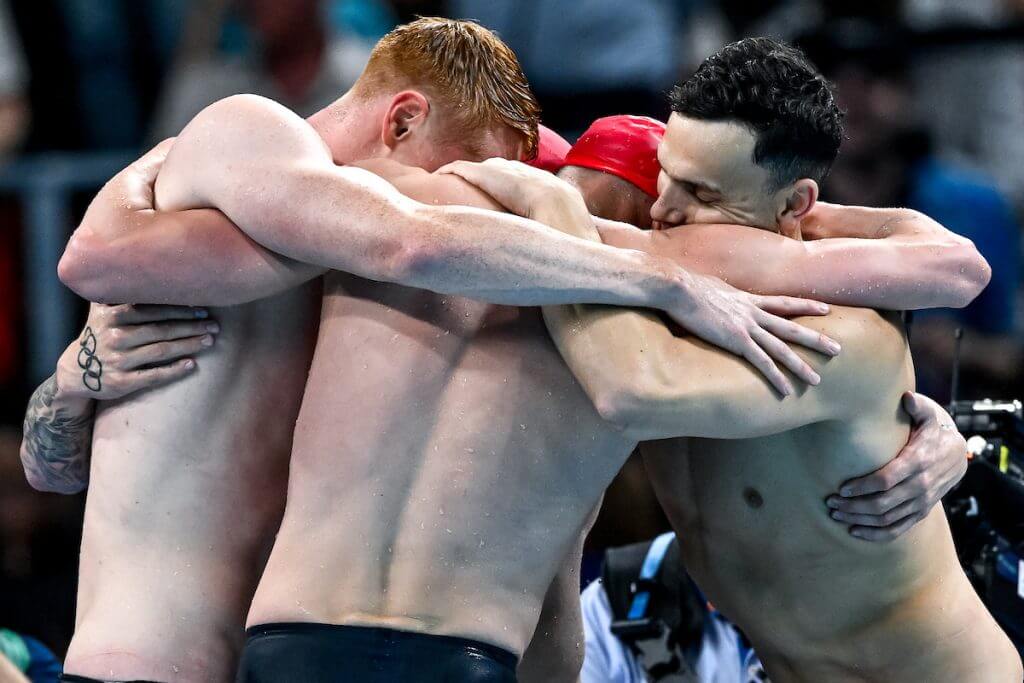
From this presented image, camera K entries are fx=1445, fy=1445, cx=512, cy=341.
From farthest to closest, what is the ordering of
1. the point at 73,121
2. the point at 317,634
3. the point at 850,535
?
the point at 73,121
the point at 850,535
the point at 317,634

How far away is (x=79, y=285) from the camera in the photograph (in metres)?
2.54

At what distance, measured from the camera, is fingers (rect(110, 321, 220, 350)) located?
2.56m

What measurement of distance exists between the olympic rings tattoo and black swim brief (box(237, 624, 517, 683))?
62 cm

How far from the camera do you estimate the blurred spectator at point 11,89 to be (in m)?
5.25

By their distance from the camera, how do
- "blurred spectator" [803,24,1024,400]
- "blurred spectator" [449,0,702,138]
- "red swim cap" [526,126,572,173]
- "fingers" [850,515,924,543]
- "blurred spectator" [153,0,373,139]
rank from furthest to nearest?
"blurred spectator" [449,0,702,138], "blurred spectator" [803,24,1024,400], "blurred spectator" [153,0,373,139], "red swim cap" [526,126,572,173], "fingers" [850,515,924,543]

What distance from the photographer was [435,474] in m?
2.34

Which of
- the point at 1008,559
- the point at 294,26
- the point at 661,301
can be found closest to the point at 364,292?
the point at 661,301

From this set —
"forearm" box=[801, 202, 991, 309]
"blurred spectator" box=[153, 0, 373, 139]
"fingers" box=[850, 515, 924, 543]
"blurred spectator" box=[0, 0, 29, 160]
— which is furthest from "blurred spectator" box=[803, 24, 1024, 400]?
"blurred spectator" box=[0, 0, 29, 160]

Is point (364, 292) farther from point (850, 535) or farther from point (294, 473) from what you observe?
point (850, 535)

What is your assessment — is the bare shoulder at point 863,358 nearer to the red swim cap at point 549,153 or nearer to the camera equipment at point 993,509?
the red swim cap at point 549,153

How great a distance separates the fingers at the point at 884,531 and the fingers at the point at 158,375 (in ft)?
4.03

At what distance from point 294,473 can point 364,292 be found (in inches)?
12.9

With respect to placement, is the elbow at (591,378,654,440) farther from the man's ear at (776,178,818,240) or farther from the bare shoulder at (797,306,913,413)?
the man's ear at (776,178,818,240)

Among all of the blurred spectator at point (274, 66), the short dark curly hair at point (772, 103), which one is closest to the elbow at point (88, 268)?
the short dark curly hair at point (772, 103)
